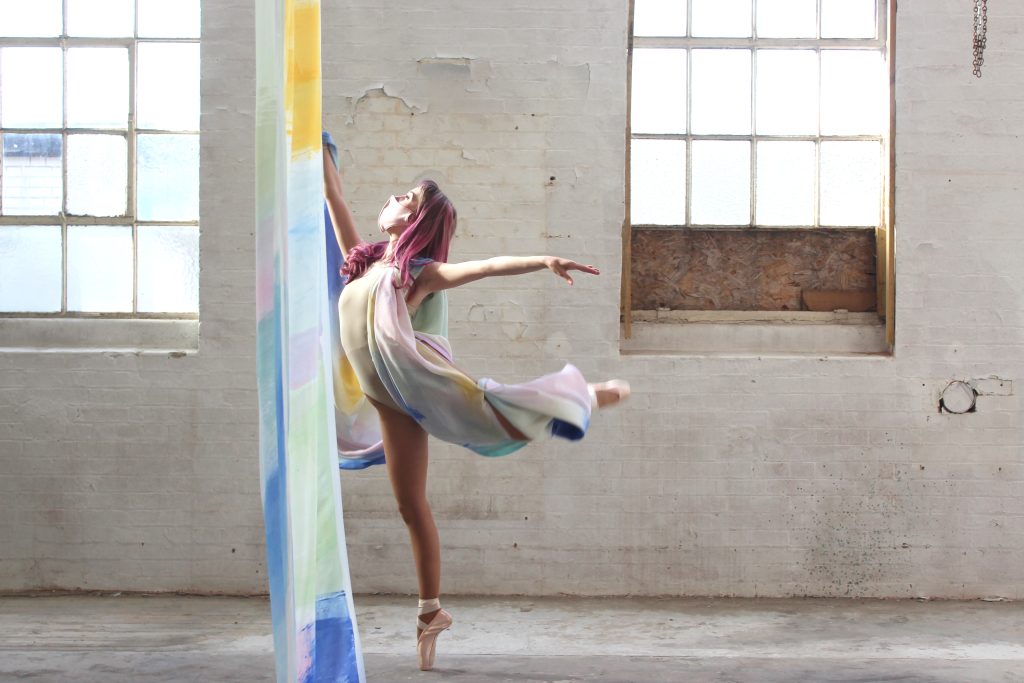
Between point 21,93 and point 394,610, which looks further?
point 21,93

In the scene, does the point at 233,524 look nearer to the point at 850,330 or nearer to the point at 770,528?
the point at 770,528

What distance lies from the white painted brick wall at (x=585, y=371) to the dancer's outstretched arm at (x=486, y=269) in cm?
129

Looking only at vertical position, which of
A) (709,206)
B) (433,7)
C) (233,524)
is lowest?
(233,524)

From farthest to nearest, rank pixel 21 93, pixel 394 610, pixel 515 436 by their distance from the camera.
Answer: pixel 21 93 → pixel 394 610 → pixel 515 436

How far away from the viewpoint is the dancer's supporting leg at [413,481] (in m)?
2.94

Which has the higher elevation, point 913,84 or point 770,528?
point 913,84


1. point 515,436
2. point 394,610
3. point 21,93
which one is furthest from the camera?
point 21,93

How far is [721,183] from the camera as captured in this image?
4320 millimetres

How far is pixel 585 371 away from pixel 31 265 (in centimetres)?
232

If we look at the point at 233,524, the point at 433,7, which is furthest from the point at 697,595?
the point at 433,7

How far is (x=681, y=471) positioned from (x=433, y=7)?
6.89 feet

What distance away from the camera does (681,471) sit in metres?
4.19

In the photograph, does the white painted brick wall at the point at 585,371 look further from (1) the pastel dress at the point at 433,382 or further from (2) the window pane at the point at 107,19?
(1) the pastel dress at the point at 433,382

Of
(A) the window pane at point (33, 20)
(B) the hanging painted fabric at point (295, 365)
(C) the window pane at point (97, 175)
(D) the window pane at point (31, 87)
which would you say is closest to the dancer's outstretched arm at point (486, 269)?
(B) the hanging painted fabric at point (295, 365)
